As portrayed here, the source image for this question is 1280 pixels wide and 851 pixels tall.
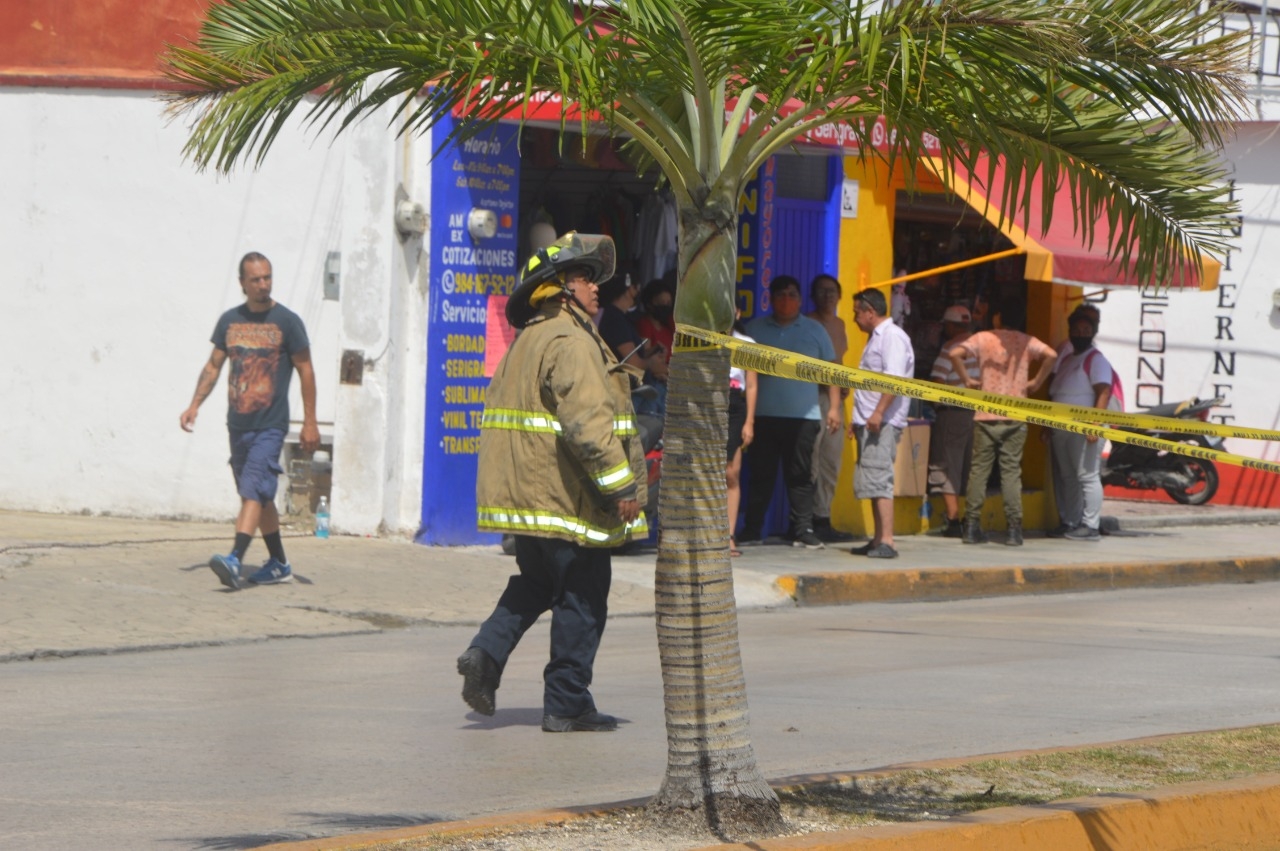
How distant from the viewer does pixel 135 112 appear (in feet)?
42.9

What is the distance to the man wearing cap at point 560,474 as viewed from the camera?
684 centimetres

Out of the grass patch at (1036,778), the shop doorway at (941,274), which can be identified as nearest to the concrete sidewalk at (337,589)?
the grass patch at (1036,778)

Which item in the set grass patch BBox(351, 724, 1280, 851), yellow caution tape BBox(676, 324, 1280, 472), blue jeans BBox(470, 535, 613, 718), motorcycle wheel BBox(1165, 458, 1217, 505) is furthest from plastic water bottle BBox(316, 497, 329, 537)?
motorcycle wheel BBox(1165, 458, 1217, 505)

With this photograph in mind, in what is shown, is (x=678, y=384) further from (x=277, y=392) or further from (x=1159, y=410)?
(x=1159, y=410)

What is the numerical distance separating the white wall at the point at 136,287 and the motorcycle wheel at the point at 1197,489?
32.3ft

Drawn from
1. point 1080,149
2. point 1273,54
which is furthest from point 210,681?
point 1273,54

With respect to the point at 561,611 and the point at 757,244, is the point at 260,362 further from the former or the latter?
the point at 757,244

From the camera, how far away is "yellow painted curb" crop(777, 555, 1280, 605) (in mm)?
12148

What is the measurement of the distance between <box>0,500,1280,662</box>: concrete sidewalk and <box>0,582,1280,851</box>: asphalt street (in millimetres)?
341

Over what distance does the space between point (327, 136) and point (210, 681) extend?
5.75 m

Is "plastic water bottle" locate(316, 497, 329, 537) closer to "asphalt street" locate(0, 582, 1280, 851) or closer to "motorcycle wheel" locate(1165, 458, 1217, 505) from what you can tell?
"asphalt street" locate(0, 582, 1280, 851)

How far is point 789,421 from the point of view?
13.5 metres

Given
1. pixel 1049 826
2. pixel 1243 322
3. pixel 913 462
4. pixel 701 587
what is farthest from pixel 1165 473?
pixel 701 587

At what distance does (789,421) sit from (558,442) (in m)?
6.71
